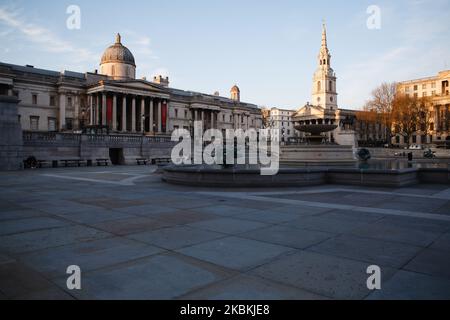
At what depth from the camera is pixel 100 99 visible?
3034 inches

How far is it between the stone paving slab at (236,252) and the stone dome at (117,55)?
87.2 m

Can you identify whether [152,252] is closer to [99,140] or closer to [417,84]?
[99,140]

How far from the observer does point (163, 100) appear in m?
87.4

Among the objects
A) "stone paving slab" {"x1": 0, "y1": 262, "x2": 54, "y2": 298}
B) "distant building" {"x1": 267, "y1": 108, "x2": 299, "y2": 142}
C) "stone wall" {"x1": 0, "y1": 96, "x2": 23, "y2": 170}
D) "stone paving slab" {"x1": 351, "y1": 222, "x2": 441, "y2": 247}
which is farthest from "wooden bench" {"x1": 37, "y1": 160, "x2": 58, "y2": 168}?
"distant building" {"x1": 267, "y1": 108, "x2": 299, "y2": 142}

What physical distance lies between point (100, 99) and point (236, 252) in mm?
77470

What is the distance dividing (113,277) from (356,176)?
573 inches

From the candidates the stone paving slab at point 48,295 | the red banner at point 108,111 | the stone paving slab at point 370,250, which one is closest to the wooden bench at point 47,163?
the stone paving slab at point 48,295

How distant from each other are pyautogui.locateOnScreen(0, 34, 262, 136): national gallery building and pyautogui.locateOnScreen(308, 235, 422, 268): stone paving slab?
66610 mm

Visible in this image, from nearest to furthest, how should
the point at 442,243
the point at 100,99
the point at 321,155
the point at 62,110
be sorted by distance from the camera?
the point at 442,243
the point at 321,155
the point at 62,110
the point at 100,99

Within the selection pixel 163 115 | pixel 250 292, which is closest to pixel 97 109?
pixel 163 115

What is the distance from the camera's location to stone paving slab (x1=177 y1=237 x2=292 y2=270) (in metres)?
5.64

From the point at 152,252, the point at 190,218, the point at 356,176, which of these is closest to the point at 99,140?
the point at 356,176

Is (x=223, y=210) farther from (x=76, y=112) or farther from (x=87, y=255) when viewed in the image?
(x=76, y=112)

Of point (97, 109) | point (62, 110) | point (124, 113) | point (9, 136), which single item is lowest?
point (9, 136)
